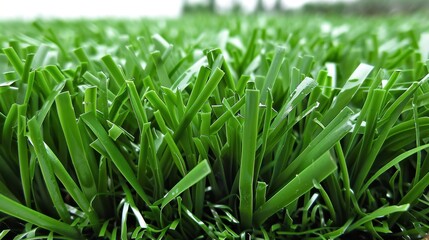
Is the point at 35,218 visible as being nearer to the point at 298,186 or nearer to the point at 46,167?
the point at 46,167

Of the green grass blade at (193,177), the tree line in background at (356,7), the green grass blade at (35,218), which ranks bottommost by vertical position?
the tree line in background at (356,7)

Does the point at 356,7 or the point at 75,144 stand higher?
the point at 75,144

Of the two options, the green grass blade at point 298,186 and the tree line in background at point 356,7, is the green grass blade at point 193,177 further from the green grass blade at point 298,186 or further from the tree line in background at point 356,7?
the tree line in background at point 356,7

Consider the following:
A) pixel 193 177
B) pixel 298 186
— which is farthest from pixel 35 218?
pixel 298 186

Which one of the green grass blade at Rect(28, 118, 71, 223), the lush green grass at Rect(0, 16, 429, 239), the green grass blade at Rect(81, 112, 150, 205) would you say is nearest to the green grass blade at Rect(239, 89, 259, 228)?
the lush green grass at Rect(0, 16, 429, 239)

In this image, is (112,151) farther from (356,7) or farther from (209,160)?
(356,7)

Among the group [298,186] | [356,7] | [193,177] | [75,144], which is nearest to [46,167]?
[75,144]

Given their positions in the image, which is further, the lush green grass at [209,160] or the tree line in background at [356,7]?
the tree line in background at [356,7]

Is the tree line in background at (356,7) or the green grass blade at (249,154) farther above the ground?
the green grass blade at (249,154)

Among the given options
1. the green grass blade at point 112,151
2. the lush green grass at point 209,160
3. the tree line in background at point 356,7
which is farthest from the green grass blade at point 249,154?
the tree line in background at point 356,7

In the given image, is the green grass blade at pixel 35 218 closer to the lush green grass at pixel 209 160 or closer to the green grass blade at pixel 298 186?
the lush green grass at pixel 209 160

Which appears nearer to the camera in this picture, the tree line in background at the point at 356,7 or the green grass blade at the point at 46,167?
the green grass blade at the point at 46,167

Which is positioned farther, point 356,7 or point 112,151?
point 356,7
